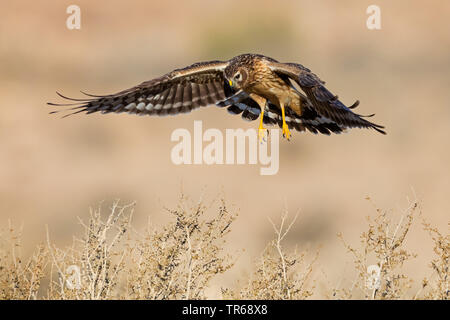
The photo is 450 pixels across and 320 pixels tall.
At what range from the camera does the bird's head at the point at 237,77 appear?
1263 centimetres

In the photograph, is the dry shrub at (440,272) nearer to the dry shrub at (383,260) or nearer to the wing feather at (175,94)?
the dry shrub at (383,260)

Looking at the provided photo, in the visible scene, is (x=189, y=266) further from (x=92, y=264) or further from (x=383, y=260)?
(x=383, y=260)

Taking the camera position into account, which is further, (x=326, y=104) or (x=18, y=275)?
(x=326, y=104)

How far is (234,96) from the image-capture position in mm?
13812

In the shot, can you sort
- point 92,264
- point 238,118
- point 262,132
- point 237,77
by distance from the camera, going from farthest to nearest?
1. point 238,118
2. point 262,132
3. point 237,77
4. point 92,264

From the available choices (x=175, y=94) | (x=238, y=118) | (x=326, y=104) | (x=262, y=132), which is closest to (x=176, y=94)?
(x=175, y=94)

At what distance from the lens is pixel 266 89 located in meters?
13.0

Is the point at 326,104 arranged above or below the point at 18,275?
above

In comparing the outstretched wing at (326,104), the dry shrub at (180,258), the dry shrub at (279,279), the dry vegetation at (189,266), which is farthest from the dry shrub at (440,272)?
the dry shrub at (180,258)

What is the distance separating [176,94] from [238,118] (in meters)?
13.9

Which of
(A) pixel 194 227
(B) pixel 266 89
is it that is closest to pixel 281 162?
(B) pixel 266 89
